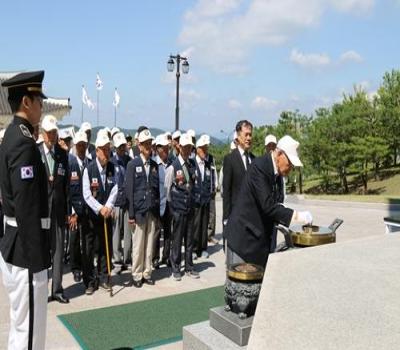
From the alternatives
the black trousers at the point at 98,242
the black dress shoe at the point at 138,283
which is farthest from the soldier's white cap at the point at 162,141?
the black dress shoe at the point at 138,283

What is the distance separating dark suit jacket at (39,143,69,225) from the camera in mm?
5199

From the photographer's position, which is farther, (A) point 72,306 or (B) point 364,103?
(B) point 364,103

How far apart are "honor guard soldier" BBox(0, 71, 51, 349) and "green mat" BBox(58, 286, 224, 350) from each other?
4.41 ft

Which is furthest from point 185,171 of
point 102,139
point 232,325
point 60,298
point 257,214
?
point 232,325

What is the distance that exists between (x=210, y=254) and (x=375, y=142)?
24992mm

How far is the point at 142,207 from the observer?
598 cm

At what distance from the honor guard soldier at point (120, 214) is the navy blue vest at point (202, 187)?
1156 millimetres

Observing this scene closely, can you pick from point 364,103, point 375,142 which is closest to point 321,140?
point 375,142

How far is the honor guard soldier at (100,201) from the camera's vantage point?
576cm

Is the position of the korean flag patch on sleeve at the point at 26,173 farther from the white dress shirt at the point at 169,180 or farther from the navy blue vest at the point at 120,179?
the white dress shirt at the point at 169,180

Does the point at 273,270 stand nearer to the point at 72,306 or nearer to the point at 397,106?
the point at 72,306

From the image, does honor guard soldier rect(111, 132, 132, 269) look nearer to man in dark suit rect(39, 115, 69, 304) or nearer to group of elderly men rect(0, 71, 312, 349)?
group of elderly men rect(0, 71, 312, 349)

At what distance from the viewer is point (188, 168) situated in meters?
6.91

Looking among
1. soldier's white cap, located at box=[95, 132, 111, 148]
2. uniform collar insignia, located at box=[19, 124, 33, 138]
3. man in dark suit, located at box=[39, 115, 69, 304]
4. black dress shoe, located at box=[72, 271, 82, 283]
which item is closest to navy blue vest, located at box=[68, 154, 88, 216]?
man in dark suit, located at box=[39, 115, 69, 304]
